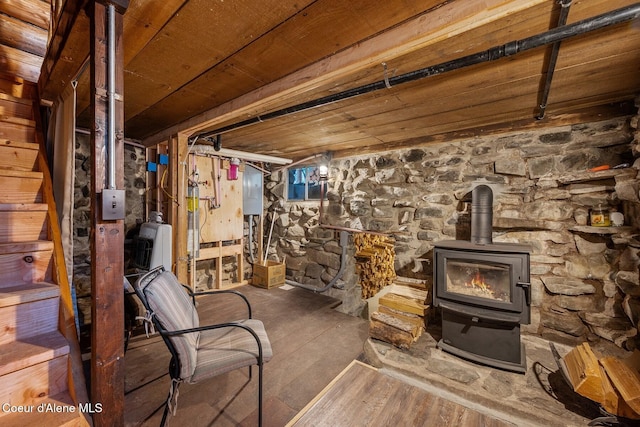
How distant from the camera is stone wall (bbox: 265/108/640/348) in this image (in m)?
2.17

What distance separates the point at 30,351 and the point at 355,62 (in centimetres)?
186

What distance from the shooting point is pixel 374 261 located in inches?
136

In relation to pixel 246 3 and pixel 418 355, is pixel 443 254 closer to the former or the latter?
pixel 418 355

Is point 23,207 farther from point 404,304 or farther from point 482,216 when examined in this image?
point 482,216

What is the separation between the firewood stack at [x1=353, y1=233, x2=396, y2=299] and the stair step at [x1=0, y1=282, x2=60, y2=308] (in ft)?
9.82

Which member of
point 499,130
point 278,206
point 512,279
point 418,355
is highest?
point 499,130

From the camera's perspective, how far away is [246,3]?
113 centimetres

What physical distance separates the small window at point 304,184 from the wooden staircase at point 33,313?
10.1ft

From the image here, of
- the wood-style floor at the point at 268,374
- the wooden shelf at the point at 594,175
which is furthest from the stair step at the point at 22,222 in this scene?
the wooden shelf at the point at 594,175

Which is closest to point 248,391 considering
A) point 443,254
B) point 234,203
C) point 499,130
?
point 443,254

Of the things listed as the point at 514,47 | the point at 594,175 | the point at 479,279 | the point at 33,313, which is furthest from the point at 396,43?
the point at 594,175

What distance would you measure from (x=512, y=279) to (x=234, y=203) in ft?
12.1

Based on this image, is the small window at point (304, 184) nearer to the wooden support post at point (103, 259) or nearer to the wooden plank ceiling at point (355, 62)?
the wooden plank ceiling at point (355, 62)

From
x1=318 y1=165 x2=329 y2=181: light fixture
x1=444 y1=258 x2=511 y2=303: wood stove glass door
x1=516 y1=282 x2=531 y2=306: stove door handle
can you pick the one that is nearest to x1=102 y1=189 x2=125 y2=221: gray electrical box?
Answer: x1=444 y1=258 x2=511 y2=303: wood stove glass door
